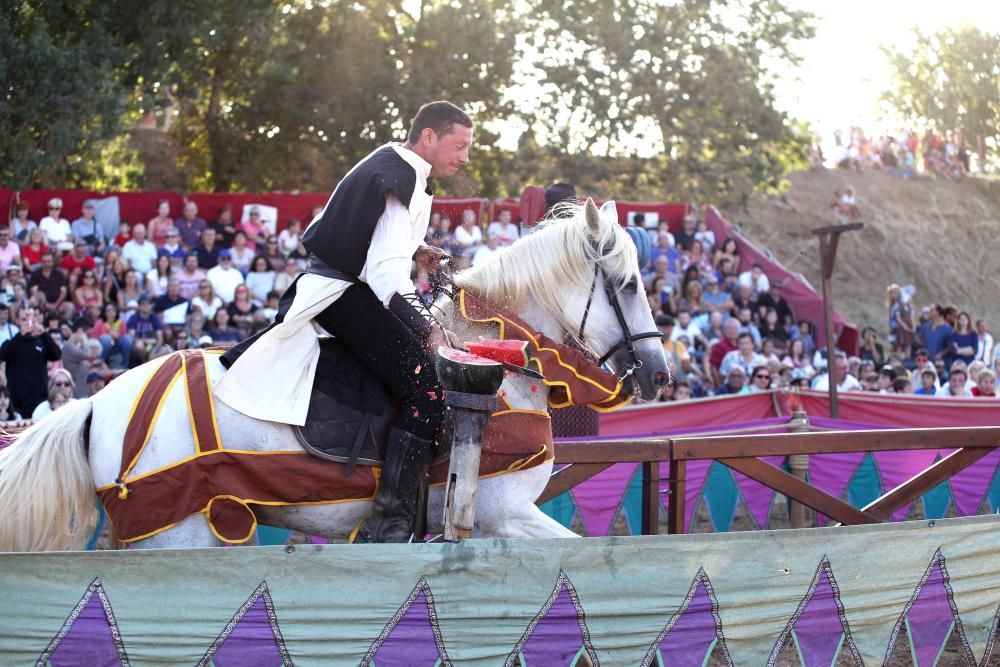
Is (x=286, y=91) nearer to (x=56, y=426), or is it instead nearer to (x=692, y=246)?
(x=692, y=246)

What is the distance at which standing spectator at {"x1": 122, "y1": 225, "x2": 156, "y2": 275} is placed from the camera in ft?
45.9

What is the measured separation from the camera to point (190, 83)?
63.2ft

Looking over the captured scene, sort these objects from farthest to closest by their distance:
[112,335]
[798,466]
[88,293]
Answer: [88,293] → [112,335] → [798,466]

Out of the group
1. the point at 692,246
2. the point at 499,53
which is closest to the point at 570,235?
the point at 692,246

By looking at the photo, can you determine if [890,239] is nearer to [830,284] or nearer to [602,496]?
[830,284]

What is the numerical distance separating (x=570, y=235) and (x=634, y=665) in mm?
1689

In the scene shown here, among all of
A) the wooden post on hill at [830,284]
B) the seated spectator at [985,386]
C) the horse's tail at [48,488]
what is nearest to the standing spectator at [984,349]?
the seated spectator at [985,386]

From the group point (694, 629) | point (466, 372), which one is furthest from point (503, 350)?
point (694, 629)

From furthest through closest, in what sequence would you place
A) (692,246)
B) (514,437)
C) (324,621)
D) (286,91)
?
1. (286,91)
2. (692,246)
3. (514,437)
4. (324,621)

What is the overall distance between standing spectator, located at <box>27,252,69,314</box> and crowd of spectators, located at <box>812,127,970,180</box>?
74.0 feet

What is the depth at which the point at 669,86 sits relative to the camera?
22.3 metres

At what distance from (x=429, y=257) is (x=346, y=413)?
834mm

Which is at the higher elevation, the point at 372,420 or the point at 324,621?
the point at 372,420

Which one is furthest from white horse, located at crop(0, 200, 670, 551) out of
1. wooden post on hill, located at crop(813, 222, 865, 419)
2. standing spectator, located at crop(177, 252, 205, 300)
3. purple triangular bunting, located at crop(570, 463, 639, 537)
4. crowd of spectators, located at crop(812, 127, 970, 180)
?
crowd of spectators, located at crop(812, 127, 970, 180)
